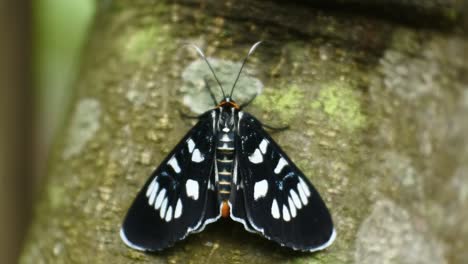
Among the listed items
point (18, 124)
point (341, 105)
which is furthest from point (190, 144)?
point (18, 124)

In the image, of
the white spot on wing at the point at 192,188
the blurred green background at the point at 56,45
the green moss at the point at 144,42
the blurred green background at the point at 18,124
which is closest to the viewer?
the white spot on wing at the point at 192,188

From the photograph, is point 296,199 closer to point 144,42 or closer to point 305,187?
point 305,187

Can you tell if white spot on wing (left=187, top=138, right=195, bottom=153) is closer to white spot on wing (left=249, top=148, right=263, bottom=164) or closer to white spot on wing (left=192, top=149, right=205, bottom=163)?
white spot on wing (left=192, top=149, right=205, bottom=163)

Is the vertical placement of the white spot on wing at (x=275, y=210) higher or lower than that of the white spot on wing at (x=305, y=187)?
lower

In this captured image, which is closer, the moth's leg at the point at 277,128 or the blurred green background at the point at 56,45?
the moth's leg at the point at 277,128

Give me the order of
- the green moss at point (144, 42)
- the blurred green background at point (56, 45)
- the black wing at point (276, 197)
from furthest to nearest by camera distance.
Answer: the blurred green background at point (56, 45), the green moss at point (144, 42), the black wing at point (276, 197)

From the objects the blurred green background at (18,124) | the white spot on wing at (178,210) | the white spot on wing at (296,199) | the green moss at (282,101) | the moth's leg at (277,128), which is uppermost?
the green moss at (282,101)

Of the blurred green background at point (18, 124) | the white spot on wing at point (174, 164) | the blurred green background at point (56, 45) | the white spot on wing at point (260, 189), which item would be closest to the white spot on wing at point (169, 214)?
the white spot on wing at point (174, 164)

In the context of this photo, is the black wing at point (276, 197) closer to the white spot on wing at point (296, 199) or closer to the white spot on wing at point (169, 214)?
the white spot on wing at point (296, 199)
